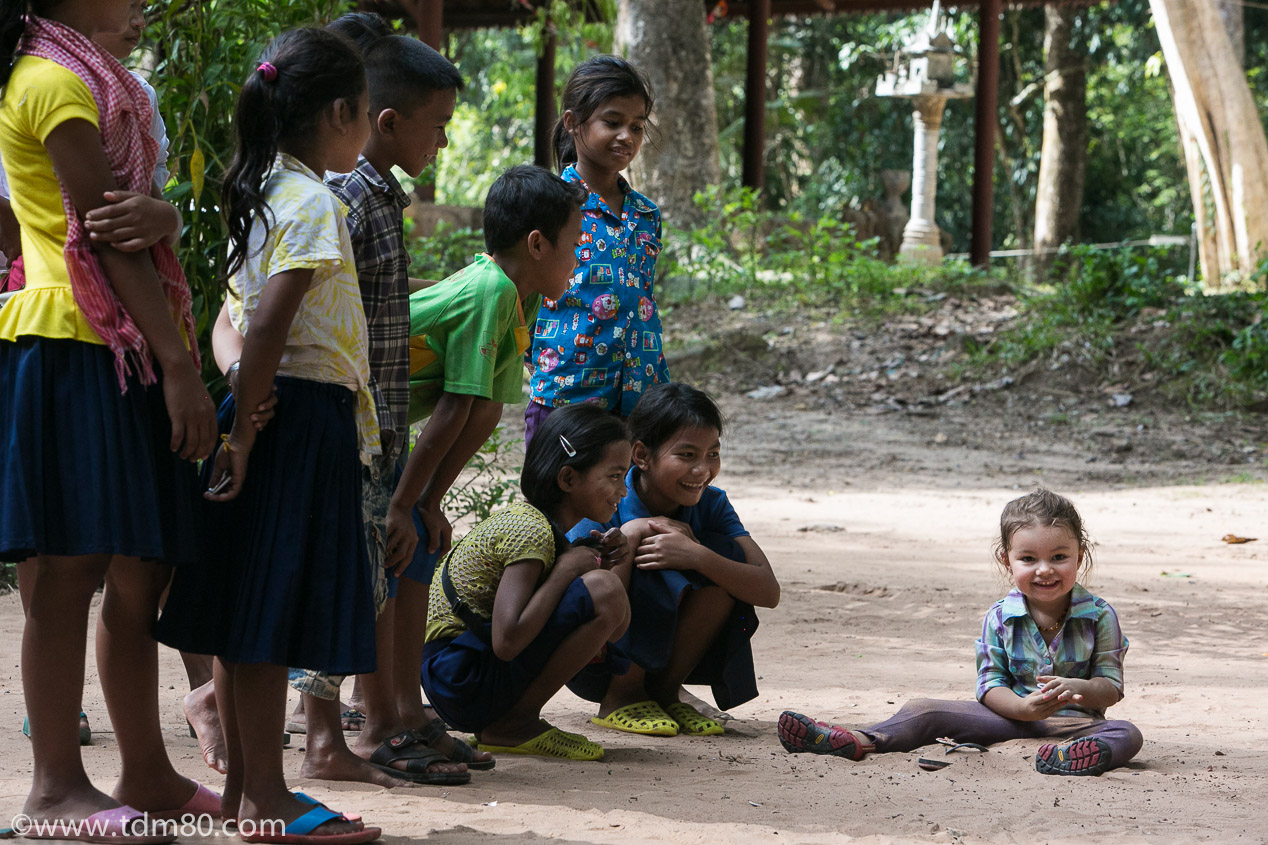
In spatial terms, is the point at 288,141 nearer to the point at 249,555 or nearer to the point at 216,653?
the point at 249,555

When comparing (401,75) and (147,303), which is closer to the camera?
(147,303)

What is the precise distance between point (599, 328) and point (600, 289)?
0.11 metres

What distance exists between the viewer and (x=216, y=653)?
2.27 meters

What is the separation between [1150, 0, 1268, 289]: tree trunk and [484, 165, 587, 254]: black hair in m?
10.9

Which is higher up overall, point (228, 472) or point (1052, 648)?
point (228, 472)

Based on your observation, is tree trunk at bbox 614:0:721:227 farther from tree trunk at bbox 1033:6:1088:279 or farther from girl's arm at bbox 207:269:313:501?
girl's arm at bbox 207:269:313:501

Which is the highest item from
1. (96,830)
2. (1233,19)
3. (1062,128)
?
(1062,128)

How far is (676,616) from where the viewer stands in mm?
3338

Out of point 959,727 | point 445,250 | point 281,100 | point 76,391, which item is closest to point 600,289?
point 281,100

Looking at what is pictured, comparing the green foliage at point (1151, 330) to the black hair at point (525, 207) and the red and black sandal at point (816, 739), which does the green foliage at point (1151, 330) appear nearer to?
the red and black sandal at point (816, 739)

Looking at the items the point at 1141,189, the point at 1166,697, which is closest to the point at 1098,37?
the point at 1141,189

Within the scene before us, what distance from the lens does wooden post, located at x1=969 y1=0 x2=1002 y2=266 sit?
13656 millimetres

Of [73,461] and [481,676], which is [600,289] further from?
[73,461]

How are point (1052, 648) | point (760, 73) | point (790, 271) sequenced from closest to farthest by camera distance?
point (1052, 648), point (790, 271), point (760, 73)
